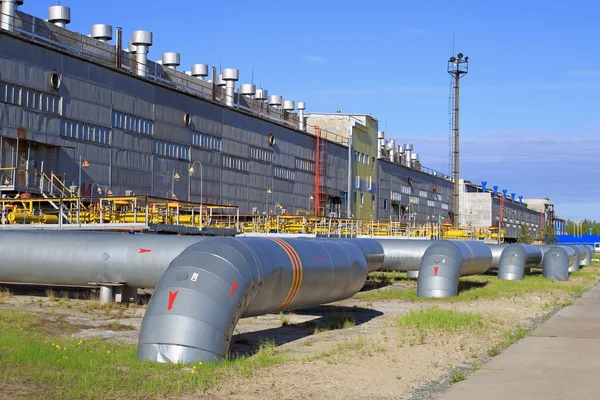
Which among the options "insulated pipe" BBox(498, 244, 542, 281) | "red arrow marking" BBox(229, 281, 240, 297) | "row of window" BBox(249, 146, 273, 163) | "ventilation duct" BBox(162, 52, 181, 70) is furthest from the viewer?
"row of window" BBox(249, 146, 273, 163)

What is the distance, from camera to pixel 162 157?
46.2 m

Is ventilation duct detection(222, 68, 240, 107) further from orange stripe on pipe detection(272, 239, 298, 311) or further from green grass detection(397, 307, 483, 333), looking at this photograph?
orange stripe on pipe detection(272, 239, 298, 311)

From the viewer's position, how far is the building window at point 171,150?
4575cm

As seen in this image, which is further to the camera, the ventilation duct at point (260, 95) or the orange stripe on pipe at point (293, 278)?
the ventilation duct at point (260, 95)

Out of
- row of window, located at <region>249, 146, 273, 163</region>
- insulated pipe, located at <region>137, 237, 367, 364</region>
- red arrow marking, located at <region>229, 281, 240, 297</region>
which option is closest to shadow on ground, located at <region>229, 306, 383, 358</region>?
insulated pipe, located at <region>137, 237, 367, 364</region>

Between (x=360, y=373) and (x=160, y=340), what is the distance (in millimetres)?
2879

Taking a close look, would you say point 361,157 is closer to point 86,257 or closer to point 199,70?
point 199,70

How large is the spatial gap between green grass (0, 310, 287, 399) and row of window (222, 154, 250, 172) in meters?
38.3

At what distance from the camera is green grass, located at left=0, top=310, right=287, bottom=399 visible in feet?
35.0

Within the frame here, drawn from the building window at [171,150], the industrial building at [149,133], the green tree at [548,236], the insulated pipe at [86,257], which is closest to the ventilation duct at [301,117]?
the industrial building at [149,133]

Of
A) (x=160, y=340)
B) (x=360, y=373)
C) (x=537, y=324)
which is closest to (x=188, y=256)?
(x=160, y=340)

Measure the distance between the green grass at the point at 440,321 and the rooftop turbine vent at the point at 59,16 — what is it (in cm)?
3071

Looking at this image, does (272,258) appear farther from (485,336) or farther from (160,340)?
(485,336)

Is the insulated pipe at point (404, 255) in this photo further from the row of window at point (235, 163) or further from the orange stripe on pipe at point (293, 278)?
the orange stripe on pipe at point (293, 278)
